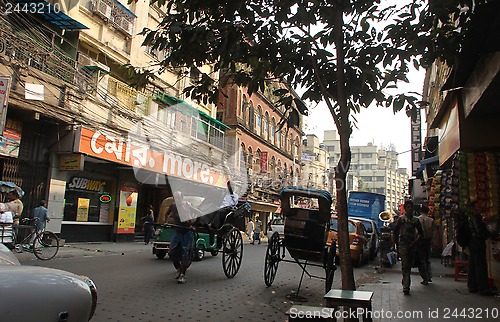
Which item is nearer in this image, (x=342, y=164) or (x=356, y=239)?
(x=342, y=164)

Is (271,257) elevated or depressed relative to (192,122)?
depressed

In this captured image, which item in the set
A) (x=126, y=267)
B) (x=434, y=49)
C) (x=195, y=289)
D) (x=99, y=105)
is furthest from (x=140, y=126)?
(x=434, y=49)

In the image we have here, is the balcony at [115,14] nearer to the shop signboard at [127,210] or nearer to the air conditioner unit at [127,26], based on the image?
the air conditioner unit at [127,26]

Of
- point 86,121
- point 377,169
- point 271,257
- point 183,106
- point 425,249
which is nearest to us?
point 271,257

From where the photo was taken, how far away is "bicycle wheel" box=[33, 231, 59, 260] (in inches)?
484

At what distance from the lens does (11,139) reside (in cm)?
1466

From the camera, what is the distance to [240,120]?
3569cm

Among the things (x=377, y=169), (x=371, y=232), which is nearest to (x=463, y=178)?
(x=371, y=232)

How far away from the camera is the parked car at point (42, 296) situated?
2437 millimetres

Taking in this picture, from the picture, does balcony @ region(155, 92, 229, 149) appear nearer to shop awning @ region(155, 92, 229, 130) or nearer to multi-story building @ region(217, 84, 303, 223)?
shop awning @ region(155, 92, 229, 130)

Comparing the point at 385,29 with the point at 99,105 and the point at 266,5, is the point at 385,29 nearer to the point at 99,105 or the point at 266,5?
the point at 266,5

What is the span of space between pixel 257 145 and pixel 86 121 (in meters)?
23.9

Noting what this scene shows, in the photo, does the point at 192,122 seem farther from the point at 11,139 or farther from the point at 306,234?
the point at 306,234

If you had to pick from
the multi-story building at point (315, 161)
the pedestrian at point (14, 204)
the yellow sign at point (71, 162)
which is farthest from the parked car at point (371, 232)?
the multi-story building at point (315, 161)
